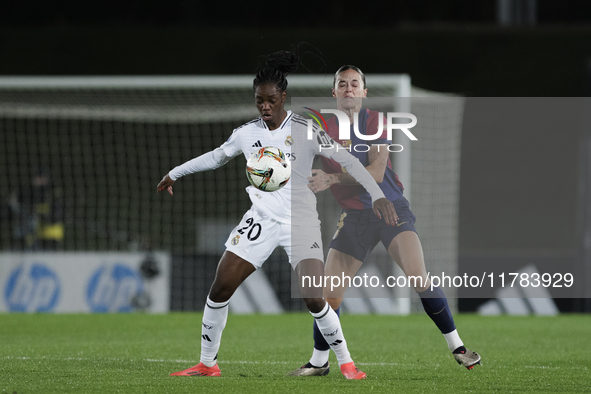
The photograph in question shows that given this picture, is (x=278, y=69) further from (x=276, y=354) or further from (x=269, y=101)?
(x=276, y=354)

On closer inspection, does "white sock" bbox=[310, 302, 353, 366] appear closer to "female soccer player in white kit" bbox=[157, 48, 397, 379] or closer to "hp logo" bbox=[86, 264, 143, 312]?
"female soccer player in white kit" bbox=[157, 48, 397, 379]

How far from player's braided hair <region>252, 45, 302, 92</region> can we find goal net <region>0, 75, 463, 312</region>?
6.05 m

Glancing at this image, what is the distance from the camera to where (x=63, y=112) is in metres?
12.3

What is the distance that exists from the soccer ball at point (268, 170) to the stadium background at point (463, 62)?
39.5ft

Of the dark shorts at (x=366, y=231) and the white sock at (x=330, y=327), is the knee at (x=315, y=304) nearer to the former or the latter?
the white sock at (x=330, y=327)

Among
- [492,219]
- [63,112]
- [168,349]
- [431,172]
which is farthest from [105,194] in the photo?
[168,349]

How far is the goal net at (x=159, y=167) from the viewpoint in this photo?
11727 mm

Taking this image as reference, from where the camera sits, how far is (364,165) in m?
5.66

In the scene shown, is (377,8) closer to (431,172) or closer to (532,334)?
(431,172)

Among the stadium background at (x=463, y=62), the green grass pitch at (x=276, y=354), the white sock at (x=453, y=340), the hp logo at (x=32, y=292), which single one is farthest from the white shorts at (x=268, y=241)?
the stadium background at (x=463, y=62)

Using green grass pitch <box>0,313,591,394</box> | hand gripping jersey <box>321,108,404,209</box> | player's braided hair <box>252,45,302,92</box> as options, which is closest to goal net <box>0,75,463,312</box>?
green grass pitch <box>0,313,591,394</box>

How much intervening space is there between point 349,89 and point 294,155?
73cm

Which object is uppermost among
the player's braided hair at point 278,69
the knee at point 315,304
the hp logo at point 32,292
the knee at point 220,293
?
the player's braided hair at point 278,69

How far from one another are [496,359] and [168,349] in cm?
279
